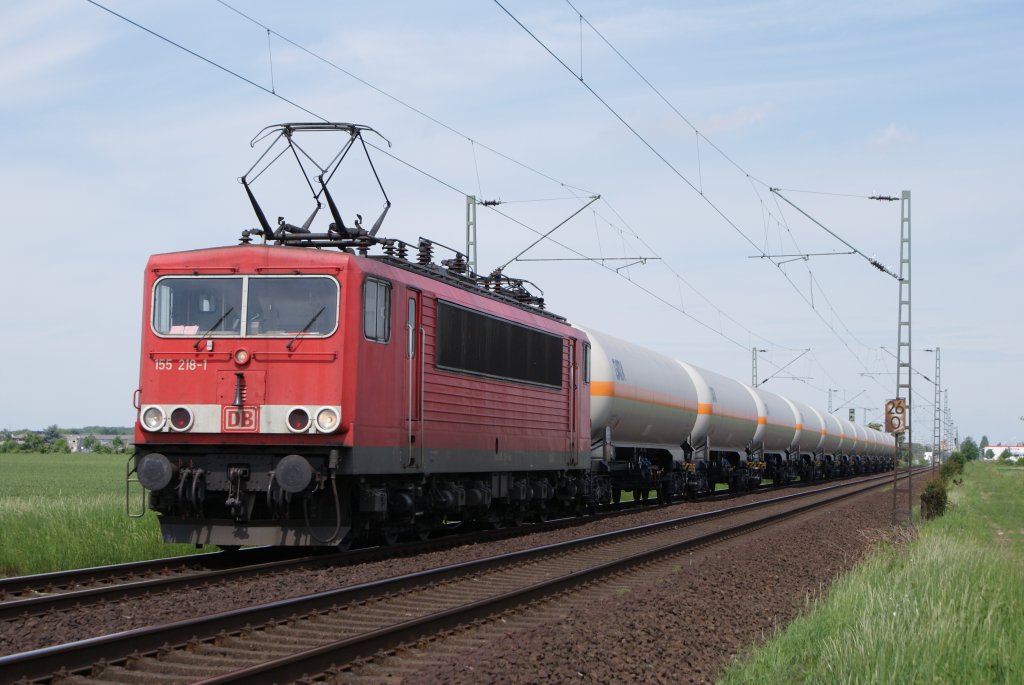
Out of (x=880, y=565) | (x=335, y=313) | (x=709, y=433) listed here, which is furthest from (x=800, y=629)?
(x=709, y=433)

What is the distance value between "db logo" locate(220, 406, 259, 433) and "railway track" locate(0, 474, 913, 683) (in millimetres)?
2865

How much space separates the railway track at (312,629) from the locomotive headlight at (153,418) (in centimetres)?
390

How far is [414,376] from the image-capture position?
15406 mm

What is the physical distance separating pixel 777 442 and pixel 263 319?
114ft

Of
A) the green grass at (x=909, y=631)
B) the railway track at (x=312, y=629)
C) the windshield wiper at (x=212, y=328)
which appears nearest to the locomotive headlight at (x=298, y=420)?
the windshield wiper at (x=212, y=328)

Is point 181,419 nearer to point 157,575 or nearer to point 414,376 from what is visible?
point 157,575

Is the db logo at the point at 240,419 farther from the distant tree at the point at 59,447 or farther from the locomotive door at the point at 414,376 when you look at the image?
the distant tree at the point at 59,447

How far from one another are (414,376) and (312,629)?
5.94 meters

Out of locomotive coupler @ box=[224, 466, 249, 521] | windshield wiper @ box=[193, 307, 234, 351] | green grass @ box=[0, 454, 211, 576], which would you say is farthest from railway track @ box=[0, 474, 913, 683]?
green grass @ box=[0, 454, 211, 576]

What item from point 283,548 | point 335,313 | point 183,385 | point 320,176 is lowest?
point 283,548

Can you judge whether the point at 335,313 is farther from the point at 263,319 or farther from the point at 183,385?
the point at 183,385

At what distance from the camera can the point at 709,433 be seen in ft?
114

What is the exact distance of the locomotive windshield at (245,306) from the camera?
45.7ft

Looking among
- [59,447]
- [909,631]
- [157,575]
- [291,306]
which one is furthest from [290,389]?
[59,447]
